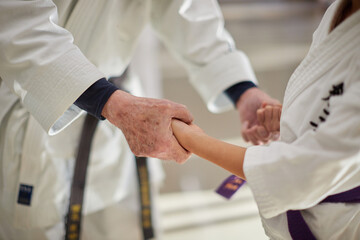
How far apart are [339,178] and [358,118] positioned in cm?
10

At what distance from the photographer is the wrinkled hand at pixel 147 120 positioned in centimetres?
71

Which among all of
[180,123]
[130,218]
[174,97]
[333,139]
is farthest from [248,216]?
[174,97]

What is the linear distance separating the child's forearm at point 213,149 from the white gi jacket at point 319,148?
29mm

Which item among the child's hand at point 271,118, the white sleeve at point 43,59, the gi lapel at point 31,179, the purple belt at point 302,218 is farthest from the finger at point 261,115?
the gi lapel at point 31,179

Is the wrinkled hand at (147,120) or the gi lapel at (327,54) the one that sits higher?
the gi lapel at (327,54)

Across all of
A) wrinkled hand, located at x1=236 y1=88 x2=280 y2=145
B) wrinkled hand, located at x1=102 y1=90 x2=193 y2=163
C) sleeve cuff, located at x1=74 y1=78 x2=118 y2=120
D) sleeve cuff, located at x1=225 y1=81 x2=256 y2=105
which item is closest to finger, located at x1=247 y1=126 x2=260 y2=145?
wrinkled hand, located at x1=236 y1=88 x2=280 y2=145

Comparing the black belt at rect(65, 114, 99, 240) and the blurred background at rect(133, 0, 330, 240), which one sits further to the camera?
the blurred background at rect(133, 0, 330, 240)

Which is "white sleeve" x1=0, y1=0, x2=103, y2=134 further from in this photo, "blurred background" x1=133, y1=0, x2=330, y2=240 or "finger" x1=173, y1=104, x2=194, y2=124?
"blurred background" x1=133, y1=0, x2=330, y2=240

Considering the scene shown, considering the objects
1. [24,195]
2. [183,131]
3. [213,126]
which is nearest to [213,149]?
[183,131]

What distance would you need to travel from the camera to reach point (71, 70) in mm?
708

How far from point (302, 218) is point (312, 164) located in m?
0.14

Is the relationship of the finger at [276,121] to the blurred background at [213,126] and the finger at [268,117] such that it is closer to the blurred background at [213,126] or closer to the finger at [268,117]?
the finger at [268,117]

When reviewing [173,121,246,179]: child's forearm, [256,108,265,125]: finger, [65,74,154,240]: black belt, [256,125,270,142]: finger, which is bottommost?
[65,74,154,240]: black belt

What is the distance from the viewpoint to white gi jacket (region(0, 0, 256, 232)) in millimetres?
711
